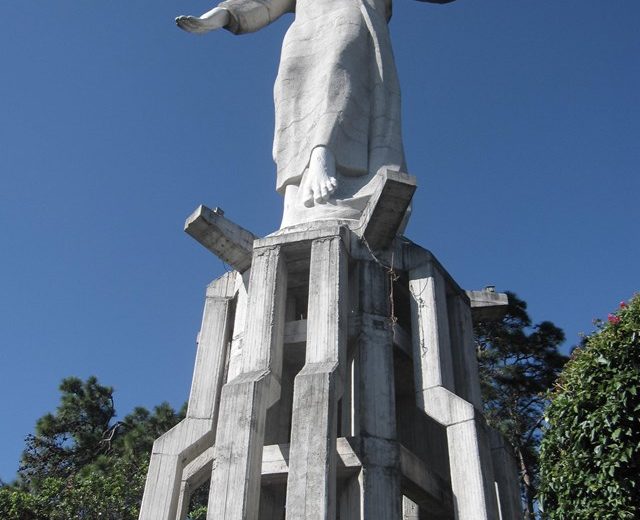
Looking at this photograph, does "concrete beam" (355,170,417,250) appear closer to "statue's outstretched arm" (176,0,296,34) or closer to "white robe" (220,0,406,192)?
"white robe" (220,0,406,192)

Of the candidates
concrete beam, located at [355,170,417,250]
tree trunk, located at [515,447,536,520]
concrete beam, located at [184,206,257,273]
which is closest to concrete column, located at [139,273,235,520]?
concrete beam, located at [184,206,257,273]

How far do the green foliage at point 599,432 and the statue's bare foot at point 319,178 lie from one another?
184 inches

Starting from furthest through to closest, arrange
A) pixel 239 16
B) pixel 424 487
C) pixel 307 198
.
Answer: pixel 239 16
pixel 307 198
pixel 424 487

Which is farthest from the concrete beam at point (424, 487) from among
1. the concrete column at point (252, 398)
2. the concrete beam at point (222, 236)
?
the concrete beam at point (222, 236)

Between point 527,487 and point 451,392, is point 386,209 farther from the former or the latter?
point 527,487

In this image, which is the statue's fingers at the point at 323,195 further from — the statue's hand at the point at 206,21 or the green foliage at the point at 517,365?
the green foliage at the point at 517,365

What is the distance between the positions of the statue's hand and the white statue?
17 mm

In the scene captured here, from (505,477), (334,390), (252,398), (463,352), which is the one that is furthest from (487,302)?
(252,398)

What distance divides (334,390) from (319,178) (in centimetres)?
420

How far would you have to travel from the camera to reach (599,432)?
25.1 ft

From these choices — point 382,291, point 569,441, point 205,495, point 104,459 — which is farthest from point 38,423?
point 569,441

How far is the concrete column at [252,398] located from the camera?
8219 millimetres

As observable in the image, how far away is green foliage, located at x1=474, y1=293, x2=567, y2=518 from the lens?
19812 mm

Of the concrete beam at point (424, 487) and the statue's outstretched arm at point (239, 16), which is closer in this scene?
the concrete beam at point (424, 487)
